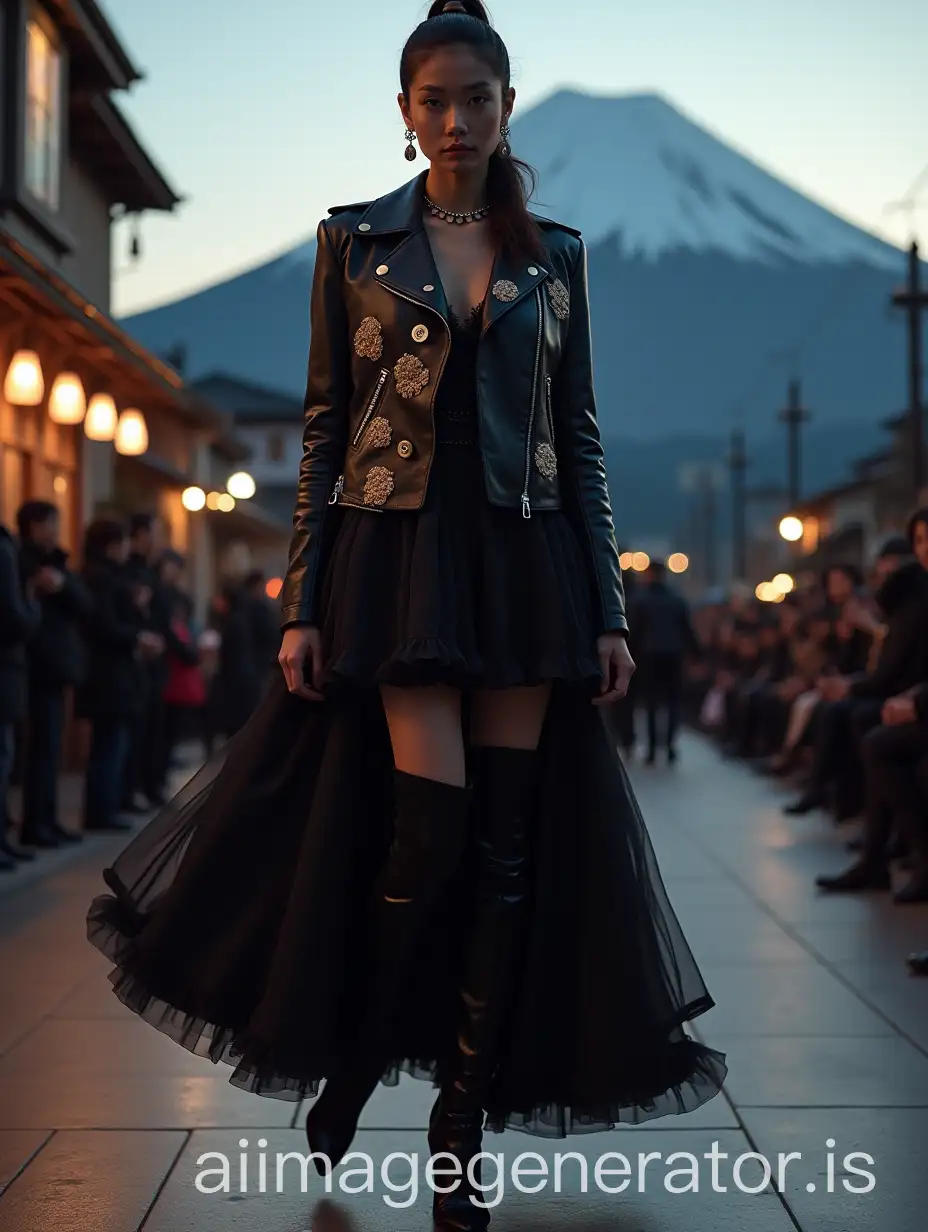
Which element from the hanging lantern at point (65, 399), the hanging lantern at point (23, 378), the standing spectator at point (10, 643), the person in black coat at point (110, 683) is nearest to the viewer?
the standing spectator at point (10, 643)

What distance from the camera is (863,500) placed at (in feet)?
168

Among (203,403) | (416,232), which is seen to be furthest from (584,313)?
(203,403)

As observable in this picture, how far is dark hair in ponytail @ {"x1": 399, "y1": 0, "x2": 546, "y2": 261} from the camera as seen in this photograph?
3094 mm

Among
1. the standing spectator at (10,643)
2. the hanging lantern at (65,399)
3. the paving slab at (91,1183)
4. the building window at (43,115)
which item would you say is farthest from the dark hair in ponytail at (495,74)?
the building window at (43,115)

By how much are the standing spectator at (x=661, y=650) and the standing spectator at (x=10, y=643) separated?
9.20 m

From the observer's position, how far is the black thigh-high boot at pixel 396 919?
3.03 metres

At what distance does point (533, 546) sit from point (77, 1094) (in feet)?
6.06

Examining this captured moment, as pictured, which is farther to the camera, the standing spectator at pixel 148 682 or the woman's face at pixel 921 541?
the standing spectator at pixel 148 682

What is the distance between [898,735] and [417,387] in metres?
4.48

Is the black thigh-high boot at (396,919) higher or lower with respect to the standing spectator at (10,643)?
lower

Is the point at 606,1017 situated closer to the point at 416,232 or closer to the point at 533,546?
the point at 533,546

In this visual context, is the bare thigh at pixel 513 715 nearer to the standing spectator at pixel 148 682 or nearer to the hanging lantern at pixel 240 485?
the standing spectator at pixel 148 682

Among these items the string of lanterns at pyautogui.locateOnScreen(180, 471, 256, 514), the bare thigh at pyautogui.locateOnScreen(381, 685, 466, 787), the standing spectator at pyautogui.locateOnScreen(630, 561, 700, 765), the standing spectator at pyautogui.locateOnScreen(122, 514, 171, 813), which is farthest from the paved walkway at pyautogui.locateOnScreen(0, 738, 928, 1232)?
the string of lanterns at pyautogui.locateOnScreen(180, 471, 256, 514)

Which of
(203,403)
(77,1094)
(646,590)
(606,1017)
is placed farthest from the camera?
(203,403)
